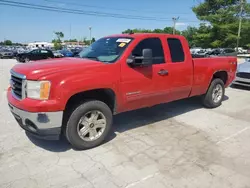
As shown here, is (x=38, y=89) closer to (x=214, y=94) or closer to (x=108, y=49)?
(x=108, y=49)

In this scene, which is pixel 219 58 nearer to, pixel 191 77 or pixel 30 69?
pixel 191 77

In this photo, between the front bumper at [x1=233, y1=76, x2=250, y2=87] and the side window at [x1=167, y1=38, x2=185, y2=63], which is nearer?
the side window at [x1=167, y1=38, x2=185, y2=63]

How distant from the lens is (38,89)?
3010mm

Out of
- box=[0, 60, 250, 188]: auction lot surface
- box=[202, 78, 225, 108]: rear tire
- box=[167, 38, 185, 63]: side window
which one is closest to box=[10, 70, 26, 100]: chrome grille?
box=[0, 60, 250, 188]: auction lot surface

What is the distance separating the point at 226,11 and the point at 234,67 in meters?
29.5

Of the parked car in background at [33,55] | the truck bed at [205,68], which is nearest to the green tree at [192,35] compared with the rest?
the parked car in background at [33,55]

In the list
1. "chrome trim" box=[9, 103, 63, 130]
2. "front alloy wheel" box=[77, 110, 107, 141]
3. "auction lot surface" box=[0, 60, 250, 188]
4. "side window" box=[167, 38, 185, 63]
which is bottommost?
"auction lot surface" box=[0, 60, 250, 188]

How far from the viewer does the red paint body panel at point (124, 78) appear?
3057mm

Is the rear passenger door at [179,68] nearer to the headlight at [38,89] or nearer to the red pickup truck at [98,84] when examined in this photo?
the red pickup truck at [98,84]

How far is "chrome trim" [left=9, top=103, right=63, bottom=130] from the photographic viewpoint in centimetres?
304

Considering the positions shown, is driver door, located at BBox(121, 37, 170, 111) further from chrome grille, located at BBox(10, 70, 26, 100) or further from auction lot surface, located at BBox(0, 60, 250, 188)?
chrome grille, located at BBox(10, 70, 26, 100)

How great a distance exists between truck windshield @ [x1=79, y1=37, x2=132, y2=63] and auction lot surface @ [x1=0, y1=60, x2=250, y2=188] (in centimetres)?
149

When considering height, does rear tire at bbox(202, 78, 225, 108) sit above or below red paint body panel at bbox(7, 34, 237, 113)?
below

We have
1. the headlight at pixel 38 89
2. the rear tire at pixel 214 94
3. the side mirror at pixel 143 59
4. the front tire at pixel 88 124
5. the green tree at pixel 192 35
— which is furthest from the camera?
the green tree at pixel 192 35
